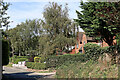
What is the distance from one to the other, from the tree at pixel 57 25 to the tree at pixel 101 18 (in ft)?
48.7

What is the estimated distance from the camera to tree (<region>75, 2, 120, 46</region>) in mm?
13609

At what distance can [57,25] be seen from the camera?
110 ft

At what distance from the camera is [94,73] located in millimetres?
Answer: 13461

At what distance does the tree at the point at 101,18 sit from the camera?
13.6 meters

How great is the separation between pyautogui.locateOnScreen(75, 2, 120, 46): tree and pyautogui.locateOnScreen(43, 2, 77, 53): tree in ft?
48.7

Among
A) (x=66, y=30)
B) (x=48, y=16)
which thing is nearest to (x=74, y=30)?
(x=66, y=30)

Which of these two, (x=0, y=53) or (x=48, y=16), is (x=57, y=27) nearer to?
(x=48, y=16)

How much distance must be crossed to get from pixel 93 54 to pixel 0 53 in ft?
38.4

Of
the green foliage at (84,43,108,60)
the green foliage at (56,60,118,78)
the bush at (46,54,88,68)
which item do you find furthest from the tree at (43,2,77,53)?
the green foliage at (56,60,118,78)

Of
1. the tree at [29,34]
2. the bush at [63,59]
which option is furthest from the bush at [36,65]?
the tree at [29,34]

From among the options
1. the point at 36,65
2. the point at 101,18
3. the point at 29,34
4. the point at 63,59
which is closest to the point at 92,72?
the point at 101,18

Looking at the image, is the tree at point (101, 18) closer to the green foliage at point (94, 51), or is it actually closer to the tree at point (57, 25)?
the green foliage at point (94, 51)

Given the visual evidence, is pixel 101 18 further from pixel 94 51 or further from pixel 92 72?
pixel 94 51

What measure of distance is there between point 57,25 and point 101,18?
1975 cm
